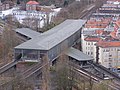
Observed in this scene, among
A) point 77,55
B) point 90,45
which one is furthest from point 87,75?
point 90,45

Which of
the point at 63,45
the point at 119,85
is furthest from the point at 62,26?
the point at 119,85

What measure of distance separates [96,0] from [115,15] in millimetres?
7036

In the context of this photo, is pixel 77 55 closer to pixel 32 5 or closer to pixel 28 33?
pixel 28 33

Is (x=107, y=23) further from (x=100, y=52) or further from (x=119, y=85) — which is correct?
(x=119, y=85)

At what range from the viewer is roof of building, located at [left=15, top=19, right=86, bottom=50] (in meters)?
16.8

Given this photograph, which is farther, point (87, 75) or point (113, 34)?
point (113, 34)

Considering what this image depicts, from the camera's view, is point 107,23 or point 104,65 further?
point 107,23

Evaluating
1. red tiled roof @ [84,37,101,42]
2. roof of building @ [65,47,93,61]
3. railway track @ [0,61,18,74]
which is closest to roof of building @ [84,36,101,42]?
red tiled roof @ [84,37,101,42]

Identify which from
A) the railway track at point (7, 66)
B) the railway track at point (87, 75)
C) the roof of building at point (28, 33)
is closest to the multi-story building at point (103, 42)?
the railway track at point (87, 75)

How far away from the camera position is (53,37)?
733 inches

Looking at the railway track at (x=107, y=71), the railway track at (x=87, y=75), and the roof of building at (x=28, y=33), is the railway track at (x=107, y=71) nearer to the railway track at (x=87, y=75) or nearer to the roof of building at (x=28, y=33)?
the railway track at (x=87, y=75)

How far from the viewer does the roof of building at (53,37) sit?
1684 cm

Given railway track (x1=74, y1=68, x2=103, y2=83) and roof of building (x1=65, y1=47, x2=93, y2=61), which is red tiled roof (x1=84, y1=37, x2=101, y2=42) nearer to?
roof of building (x1=65, y1=47, x2=93, y2=61)

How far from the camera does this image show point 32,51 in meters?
16.5
